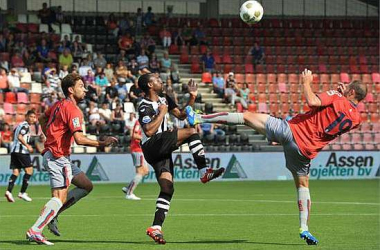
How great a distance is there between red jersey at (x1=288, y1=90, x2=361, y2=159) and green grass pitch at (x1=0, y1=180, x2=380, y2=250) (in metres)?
1.32

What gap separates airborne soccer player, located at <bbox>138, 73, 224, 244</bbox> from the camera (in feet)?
37.3

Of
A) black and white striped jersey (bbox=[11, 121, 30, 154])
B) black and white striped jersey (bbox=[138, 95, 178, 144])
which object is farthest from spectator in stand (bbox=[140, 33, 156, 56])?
black and white striped jersey (bbox=[138, 95, 178, 144])

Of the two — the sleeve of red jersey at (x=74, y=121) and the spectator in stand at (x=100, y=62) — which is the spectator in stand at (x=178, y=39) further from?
the sleeve of red jersey at (x=74, y=121)

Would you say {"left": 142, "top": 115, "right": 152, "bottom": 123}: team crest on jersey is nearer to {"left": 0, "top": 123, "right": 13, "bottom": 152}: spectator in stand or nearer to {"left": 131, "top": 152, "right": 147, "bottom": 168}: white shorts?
{"left": 131, "top": 152, "right": 147, "bottom": 168}: white shorts

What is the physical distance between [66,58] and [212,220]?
60.7ft

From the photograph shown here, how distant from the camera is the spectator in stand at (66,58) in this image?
3225 cm

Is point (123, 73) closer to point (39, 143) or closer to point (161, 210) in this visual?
point (39, 143)

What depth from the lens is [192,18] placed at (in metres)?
39.6

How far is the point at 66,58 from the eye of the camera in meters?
32.3

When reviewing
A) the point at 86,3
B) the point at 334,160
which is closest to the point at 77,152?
the point at 334,160

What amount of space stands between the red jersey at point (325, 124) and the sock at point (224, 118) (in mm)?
697

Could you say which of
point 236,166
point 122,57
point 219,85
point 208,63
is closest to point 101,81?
point 122,57

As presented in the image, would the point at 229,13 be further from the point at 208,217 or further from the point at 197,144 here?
the point at 197,144

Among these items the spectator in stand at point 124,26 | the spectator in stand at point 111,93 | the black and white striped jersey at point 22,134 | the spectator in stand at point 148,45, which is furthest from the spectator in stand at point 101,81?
the black and white striped jersey at point 22,134
